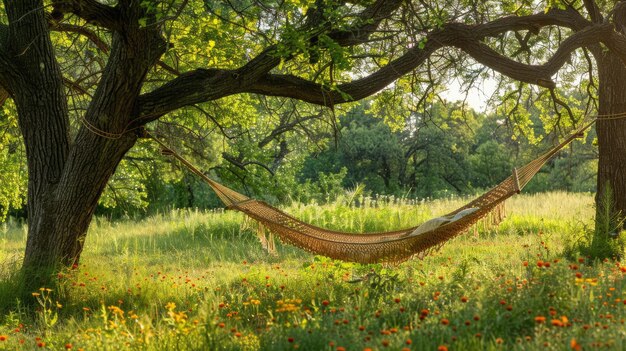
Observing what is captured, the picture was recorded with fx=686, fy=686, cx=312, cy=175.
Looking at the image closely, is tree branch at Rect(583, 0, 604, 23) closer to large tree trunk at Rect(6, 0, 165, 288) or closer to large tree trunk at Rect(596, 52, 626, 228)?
large tree trunk at Rect(596, 52, 626, 228)

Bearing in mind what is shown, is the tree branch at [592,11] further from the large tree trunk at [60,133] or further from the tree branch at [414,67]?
the large tree trunk at [60,133]

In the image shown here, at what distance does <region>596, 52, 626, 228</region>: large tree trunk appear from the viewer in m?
6.17

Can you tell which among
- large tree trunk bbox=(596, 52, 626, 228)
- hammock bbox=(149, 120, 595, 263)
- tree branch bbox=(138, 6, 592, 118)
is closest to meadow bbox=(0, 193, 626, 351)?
hammock bbox=(149, 120, 595, 263)

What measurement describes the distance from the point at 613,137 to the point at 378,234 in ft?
9.29

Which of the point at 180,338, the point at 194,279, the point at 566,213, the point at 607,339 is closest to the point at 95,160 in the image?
the point at 194,279

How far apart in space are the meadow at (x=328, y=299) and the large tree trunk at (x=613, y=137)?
0.90 metres

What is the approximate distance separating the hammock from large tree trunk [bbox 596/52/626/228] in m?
1.93

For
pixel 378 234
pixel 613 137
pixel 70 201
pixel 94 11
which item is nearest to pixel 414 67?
pixel 378 234

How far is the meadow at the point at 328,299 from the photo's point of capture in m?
2.55

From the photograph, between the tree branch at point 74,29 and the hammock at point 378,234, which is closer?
the hammock at point 378,234

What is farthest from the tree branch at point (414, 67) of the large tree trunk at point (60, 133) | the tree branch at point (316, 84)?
the large tree trunk at point (60, 133)

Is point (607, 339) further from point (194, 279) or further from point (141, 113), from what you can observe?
point (194, 279)

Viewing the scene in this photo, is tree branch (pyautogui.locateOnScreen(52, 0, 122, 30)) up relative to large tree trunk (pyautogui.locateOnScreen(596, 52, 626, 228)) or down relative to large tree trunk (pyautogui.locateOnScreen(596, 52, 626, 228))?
up

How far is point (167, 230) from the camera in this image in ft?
30.6
